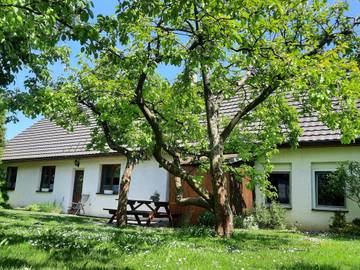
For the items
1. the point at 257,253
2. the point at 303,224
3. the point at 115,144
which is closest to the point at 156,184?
the point at 115,144

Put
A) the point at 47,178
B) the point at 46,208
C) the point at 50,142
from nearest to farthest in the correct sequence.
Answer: the point at 46,208 < the point at 47,178 < the point at 50,142

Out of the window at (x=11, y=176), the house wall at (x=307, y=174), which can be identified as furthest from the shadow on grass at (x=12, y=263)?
the window at (x=11, y=176)

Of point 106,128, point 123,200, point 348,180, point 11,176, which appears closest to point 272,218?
point 348,180

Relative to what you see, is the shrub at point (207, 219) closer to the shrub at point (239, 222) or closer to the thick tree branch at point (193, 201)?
the shrub at point (239, 222)

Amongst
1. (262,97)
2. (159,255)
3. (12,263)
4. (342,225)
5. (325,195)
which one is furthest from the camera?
(325,195)

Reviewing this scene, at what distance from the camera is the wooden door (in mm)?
23750

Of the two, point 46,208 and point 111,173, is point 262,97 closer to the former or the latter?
point 111,173

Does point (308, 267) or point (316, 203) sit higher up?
point (316, 203)

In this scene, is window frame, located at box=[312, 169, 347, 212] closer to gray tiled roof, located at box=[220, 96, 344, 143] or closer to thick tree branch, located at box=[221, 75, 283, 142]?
gray tiled roof, located at box=[220, 96, 344, 143]

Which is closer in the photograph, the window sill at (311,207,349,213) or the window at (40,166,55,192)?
the window sill at (311,207,349,213)

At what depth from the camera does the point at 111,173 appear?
22.1m

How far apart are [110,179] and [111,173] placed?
33cm

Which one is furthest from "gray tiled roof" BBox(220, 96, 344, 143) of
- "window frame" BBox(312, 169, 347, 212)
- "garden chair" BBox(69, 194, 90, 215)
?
"garden chair" BBox(69, 194, 90, 215)

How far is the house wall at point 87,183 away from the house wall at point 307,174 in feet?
19.9
